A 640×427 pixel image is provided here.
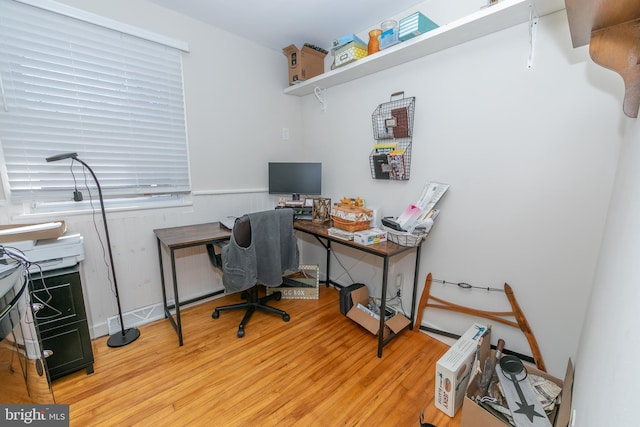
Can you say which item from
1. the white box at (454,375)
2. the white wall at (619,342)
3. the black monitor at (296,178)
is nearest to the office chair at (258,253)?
the black monitor at (296,178)

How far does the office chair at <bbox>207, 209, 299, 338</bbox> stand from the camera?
6.19ft

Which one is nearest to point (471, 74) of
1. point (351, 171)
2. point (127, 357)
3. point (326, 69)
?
point (351, 171)

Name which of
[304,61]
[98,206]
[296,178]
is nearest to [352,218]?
[296,178]

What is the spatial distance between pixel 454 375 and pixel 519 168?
1.24 metres

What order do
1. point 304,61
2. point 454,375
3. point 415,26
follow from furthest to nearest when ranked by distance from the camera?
point 304,61 < point 415,26 < point 454,375

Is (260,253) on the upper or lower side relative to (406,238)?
lower

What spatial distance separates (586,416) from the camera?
28.1 inches

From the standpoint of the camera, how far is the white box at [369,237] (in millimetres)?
1860

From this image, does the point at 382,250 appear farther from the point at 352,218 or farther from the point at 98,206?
the point at 98,206

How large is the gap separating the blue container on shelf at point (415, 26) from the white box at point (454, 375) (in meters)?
1.97

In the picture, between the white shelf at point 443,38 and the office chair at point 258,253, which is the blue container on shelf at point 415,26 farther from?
the office chair at point 258,253

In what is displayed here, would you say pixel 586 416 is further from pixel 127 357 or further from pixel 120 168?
pixel 120 168

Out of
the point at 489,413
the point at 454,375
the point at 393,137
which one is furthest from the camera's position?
the point at 393,137

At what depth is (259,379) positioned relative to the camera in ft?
5.31
